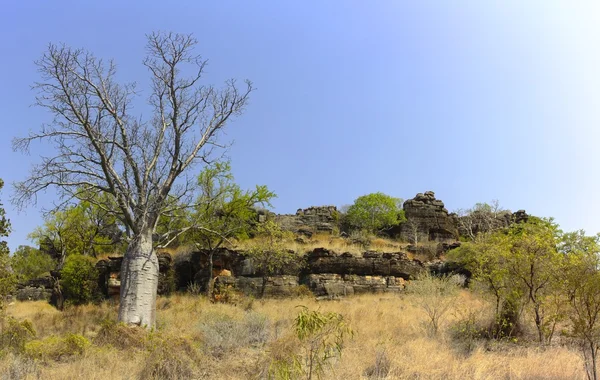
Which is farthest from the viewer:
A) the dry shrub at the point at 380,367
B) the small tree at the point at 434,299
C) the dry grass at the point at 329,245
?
the dry grass at the point at 329,245

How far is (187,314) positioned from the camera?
54.1ft

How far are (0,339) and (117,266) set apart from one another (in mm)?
13225

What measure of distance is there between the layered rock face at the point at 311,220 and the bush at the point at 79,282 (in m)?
15.4

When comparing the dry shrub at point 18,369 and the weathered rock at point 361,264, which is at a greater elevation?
the weathered rock at point 361,264

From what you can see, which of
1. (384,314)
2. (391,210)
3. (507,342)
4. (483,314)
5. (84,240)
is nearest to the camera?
(507,342)

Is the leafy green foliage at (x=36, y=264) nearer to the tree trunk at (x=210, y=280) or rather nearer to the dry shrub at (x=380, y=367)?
the tree trunk at (x=210, y=280)

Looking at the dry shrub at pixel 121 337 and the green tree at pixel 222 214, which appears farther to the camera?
the green tree at pixel 222 214

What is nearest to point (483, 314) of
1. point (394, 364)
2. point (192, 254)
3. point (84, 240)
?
A: point (394, 364)

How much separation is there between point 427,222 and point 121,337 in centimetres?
2850

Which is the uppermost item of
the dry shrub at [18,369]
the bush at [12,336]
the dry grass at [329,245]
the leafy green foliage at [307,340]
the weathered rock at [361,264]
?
the dry grass at [329,245]

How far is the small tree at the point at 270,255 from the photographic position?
21.8 metres

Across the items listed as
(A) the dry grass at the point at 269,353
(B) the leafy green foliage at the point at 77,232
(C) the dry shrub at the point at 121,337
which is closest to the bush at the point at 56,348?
(A) the dry grass at the point at 269,353

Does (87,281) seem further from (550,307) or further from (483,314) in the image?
(550,307)

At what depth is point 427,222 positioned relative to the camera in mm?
35625
